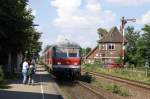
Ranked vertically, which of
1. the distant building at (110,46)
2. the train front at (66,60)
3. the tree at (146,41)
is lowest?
the train front at (66,60)

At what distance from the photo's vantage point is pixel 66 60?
40406 mm

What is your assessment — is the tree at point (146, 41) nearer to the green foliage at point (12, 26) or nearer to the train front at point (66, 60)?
the train front at point (66, 60)

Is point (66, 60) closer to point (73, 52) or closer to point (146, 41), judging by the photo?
point (73, 52)

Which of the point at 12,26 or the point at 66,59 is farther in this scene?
the point at 66,59

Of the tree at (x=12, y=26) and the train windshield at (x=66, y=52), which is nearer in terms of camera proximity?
the tree at (x=12, y=26)

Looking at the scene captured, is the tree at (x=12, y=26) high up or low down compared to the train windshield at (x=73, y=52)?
up

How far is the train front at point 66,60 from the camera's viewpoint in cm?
4034

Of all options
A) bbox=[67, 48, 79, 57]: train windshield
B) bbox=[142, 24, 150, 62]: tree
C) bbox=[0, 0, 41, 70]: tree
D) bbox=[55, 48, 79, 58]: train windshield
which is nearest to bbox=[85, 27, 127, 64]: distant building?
bbox=[142, 24, 150, 62]: tree

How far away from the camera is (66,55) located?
4075 centimetres

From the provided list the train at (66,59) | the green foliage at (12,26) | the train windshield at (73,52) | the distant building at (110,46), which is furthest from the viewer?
the distant building at (110,46)

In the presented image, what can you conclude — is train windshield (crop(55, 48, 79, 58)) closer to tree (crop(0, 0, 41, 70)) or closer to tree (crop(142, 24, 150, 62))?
tree (crop(0, 0, 41, 70))

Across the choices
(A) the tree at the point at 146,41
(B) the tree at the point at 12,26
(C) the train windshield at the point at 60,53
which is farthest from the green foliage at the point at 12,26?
(A) the tree at the point at 146,41

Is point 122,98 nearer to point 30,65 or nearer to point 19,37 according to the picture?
point 30,65

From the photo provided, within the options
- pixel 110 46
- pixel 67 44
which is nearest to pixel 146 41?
pixel 67 44
